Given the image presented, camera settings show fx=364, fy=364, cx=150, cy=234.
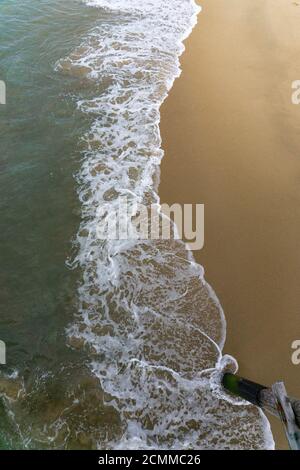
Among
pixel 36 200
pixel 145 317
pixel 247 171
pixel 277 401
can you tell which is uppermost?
pixel 247 171

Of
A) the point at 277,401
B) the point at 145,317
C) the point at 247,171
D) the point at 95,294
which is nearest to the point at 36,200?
the point at 95,294

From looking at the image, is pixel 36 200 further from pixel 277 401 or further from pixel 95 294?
pixel 277 401

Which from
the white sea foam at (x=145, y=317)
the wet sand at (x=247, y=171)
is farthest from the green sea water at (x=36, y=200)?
the wet sand at (x=247, y=171)

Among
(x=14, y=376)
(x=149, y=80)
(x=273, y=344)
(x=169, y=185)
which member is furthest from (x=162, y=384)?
(x=149, y=80)

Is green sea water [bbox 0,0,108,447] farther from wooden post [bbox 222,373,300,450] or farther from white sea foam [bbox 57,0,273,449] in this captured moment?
wooden post [bbox 222,373,300,450]

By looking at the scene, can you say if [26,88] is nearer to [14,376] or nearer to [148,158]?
[148,158]

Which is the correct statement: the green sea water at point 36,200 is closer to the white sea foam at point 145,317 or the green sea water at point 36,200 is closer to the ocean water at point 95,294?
the ocean water at point 95,294

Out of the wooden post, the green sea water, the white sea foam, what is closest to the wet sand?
the white sea foam
